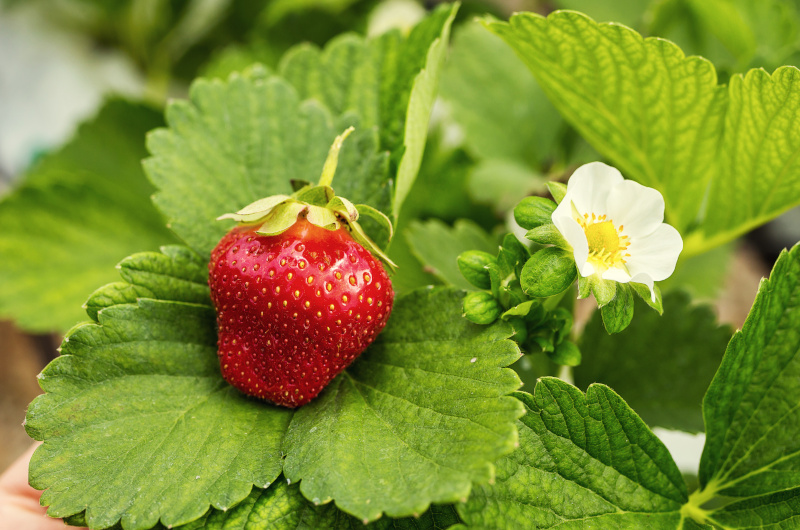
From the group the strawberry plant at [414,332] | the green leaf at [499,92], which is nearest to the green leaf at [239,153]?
the strawberry plant at [414,332]

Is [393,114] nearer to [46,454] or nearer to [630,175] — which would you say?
[630,175]

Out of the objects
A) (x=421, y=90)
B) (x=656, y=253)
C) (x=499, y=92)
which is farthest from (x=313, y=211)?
(x=499, y=92)

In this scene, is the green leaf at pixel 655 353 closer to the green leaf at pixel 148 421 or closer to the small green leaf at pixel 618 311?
the small green leaf at pixel 618 311

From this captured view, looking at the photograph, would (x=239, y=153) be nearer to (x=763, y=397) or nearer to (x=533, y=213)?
(x=533, y=213)

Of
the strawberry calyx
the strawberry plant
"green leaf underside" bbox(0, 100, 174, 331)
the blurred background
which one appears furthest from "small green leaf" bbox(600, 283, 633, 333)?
"green leaf underside" bbox(0, 100, 174, 331)

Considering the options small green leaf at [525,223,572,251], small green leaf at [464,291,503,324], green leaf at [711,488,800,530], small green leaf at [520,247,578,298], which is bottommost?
green leaf at [711,488,800,530]

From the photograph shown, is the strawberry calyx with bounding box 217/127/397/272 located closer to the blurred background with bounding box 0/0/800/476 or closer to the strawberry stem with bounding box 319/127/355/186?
the strawberry stem with bounding box 319/127/355/186
